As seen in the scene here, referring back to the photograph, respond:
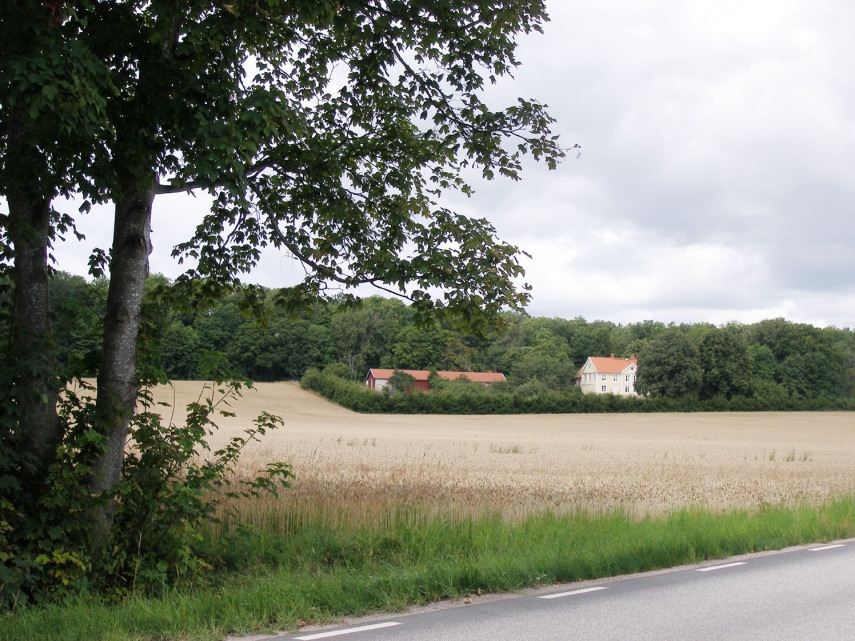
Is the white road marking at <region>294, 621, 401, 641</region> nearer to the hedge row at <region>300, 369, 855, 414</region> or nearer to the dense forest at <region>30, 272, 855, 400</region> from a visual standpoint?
the dense forest at <region>30, 272, 855, 400</region>

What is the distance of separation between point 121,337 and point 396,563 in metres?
3.95

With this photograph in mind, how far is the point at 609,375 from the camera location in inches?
5659

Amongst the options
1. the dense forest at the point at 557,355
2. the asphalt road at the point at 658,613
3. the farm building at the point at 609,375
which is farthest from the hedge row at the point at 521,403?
the asphalt road at the point at 658,613

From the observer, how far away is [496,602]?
6.93 m

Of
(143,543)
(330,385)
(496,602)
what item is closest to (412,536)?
(496,602)

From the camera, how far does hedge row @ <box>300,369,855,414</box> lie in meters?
73.1

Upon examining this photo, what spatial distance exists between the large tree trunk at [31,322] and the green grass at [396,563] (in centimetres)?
173

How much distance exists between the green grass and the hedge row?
61058mm

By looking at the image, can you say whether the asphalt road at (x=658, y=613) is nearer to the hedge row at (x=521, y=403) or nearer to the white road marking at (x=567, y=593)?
the white road marking at (x=567, y=593)

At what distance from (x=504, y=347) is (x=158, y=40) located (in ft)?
409

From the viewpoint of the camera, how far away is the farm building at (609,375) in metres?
143

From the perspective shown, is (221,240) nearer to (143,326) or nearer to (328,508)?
(143,326)

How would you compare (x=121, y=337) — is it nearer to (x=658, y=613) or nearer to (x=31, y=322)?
(x=31, y=322)

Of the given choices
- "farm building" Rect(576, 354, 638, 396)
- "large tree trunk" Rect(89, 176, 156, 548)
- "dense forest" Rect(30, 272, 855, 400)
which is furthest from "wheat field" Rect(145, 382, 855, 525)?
"farm building" Rect(576, 354, 638, 396)
